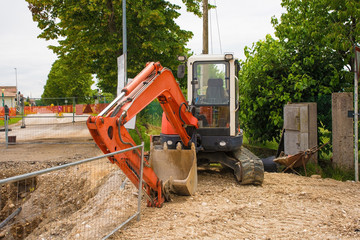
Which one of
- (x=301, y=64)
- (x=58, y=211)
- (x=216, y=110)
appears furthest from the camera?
(x=301, y=64)

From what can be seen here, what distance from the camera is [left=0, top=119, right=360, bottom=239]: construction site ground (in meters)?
4.84

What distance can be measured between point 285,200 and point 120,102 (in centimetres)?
347

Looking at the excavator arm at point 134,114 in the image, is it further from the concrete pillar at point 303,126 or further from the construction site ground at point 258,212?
the concrete pillar at point 303,126

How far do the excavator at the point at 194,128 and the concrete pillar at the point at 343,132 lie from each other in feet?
8.65

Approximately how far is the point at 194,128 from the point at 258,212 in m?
2.42

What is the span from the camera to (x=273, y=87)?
11.7 m

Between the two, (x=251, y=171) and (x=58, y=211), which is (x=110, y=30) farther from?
(x=58, y=211)

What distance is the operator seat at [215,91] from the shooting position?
769 cm

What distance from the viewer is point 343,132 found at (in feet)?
29.7

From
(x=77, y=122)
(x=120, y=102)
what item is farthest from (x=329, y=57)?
(x=77, y=122)

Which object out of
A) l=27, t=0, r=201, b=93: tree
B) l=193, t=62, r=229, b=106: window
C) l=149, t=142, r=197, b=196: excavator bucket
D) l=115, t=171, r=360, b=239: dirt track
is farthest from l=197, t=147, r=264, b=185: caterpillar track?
l=27, t=0, r=201, b=93: tree

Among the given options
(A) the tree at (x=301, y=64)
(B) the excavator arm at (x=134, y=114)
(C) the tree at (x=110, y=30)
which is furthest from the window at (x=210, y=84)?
(C) the tree at (x=110, y=30)

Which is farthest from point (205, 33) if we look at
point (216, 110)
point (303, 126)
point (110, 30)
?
point (216, 110)

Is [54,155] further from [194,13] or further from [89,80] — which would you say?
[89,80]
